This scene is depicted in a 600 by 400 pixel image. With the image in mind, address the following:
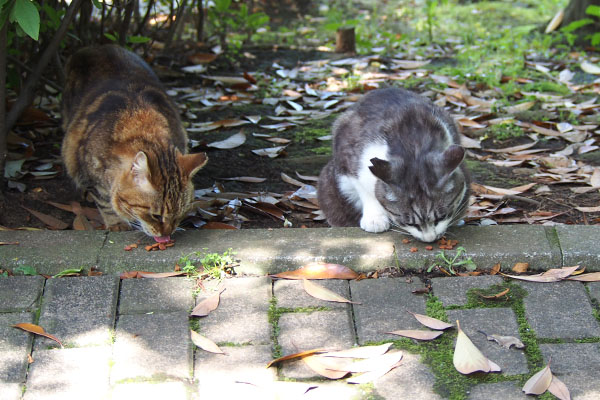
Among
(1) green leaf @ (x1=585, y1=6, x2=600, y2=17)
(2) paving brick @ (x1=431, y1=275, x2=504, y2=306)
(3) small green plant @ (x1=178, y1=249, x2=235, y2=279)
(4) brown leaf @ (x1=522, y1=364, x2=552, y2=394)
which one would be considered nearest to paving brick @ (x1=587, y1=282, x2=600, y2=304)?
(2) paving brick @ (x1=431, y1=275, x2=504, y2=306)

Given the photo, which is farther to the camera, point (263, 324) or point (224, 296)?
point (224, 296)

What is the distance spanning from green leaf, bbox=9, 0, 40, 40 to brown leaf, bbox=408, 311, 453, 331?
2107 millimetres

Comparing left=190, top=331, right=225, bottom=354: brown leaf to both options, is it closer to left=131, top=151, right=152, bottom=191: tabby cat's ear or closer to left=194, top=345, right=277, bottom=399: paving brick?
left=194, top=345, right=277, bottom=399: paving brick

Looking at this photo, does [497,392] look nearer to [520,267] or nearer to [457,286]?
[457,286]

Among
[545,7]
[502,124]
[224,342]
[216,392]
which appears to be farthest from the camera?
[545,7]

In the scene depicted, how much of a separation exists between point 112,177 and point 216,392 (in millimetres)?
1797

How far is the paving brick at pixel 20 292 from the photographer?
3.03 m

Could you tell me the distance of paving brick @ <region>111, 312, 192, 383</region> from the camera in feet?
8.81

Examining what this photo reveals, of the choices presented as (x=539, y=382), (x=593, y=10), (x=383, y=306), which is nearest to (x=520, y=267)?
(x=383, y=306)

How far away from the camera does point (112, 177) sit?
3.97m

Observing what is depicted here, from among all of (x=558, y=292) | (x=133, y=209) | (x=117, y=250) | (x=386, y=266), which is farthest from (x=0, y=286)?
(x=558, y=292)

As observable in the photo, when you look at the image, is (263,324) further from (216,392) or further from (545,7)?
(545,7)

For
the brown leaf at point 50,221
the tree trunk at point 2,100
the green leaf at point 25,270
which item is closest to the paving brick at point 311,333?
the green leaf at point 25,270

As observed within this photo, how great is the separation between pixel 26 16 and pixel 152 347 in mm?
1599
